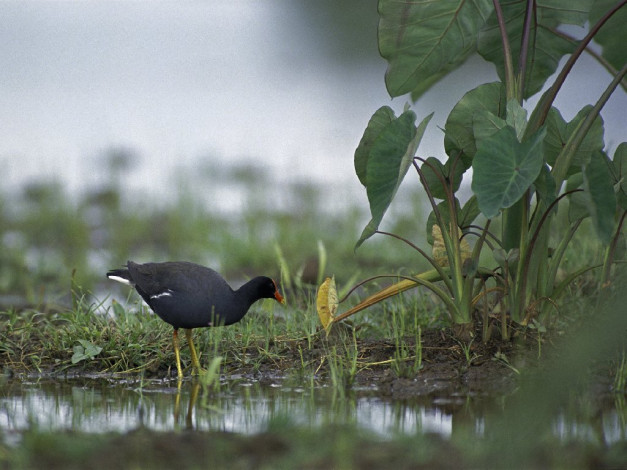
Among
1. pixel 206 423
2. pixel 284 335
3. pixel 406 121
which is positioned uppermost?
pixel 406 121

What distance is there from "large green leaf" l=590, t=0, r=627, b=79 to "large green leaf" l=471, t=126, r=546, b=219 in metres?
1.74

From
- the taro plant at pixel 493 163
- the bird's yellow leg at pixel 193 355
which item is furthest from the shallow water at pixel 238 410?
the taro plant at pixel 493 163

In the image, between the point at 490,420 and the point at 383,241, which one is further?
the point at 383,241

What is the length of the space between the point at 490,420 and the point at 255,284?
1472 mm

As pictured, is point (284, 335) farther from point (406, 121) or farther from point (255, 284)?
point (406, 121)

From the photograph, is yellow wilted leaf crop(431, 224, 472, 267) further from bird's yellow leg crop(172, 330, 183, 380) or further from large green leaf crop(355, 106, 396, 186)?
bird's yellow leg crop(172, 330, 183, 380)

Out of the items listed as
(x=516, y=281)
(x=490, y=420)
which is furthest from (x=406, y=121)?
(x=490, y=420)

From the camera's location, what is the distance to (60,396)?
3.62 meters

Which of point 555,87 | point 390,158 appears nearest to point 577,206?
point 555,87

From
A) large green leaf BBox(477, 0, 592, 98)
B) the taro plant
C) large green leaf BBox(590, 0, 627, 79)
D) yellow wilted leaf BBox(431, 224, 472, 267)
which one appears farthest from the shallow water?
large green leaf BBox(590, 0, 627, 79)

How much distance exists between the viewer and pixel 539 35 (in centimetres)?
445

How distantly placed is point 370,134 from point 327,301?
0.78 metres

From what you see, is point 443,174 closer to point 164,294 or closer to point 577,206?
point 577,206

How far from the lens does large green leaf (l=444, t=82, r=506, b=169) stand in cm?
387
